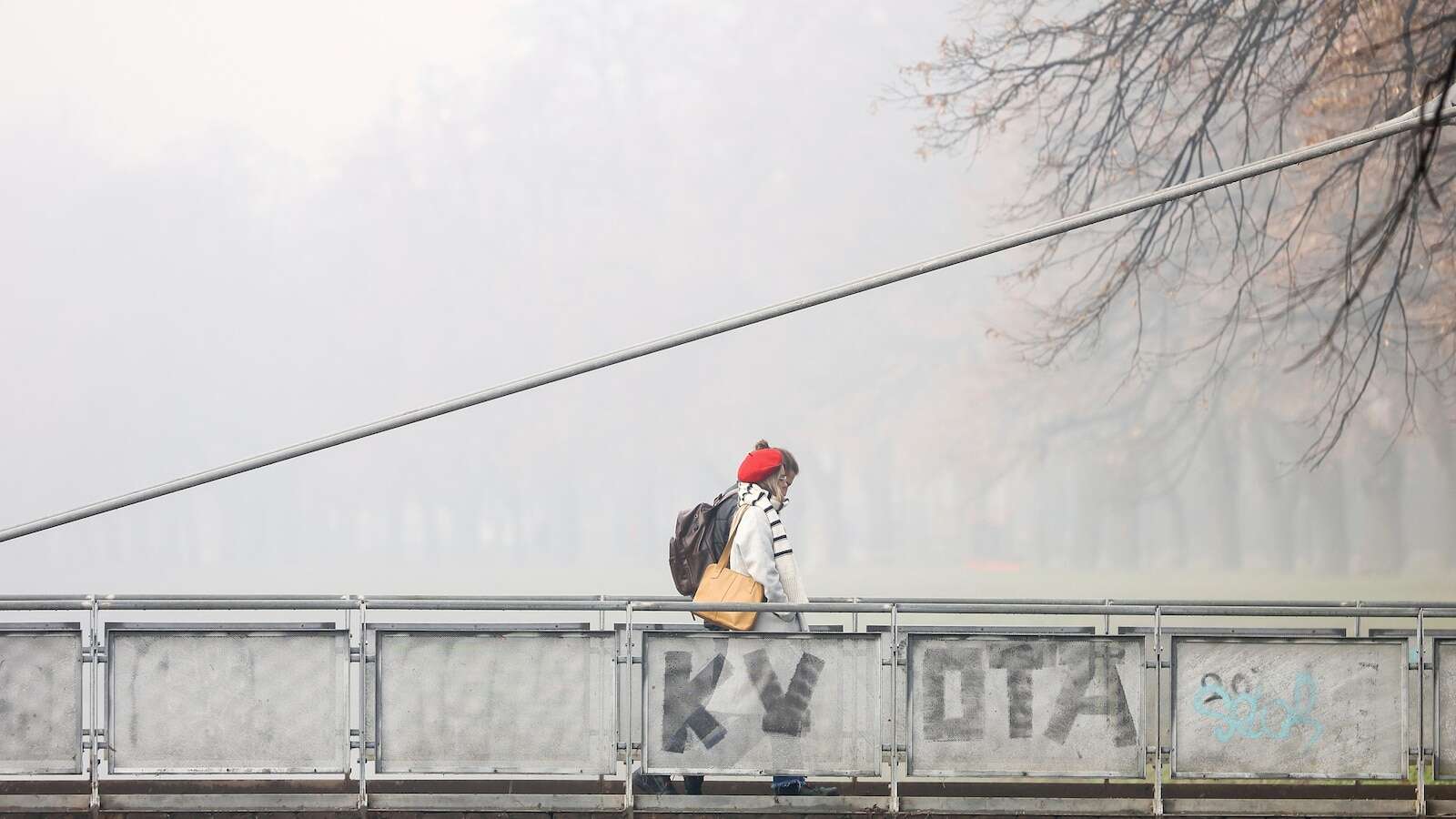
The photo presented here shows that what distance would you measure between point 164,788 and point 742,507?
118 inches

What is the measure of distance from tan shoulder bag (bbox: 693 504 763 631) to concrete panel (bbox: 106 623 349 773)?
170 cm

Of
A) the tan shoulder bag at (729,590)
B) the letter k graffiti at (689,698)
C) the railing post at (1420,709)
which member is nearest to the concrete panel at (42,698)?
the letter k graffiti at (689,698)

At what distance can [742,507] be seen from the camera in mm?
7840

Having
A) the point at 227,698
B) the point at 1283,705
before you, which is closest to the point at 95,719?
the point at 227,698

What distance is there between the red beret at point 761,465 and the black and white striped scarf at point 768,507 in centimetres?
4

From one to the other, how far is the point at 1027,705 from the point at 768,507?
4.95 ft

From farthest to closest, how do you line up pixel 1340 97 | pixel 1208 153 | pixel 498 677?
pixel 1208 153 < pixel 1340 97 < pixel 498 677

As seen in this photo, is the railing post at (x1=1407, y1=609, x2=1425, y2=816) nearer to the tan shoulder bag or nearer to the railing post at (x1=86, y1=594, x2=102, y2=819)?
the tan shoulder bag

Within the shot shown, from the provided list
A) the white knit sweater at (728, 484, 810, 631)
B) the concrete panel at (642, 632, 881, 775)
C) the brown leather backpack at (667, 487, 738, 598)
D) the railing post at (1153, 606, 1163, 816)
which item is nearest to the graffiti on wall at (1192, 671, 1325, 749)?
the railing post at (1153, 606, 1163, 816)

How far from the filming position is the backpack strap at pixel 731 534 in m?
7.84

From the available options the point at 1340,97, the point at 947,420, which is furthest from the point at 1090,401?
the point at 1340,97

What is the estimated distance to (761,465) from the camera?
7.82 meters

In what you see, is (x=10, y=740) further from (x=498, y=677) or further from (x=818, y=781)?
(x=818, y=781)

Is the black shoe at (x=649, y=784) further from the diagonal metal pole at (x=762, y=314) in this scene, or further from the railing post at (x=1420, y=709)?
the railing post at (x=1420, y=709)
